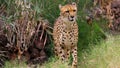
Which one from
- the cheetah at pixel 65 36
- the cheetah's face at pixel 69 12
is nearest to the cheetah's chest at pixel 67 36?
the cheetah at pixel 65 36

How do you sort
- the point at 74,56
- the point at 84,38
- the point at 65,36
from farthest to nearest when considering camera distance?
the point at 84,38 < the point at 65,36 < the point at 74,56

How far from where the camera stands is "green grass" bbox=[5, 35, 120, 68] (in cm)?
703

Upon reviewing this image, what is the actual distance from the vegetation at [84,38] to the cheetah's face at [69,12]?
344 mm

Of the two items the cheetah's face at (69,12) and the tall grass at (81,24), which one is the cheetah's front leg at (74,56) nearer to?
the tall grass at (81,24)

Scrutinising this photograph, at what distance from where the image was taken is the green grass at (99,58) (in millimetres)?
7027

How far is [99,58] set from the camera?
733 centimetres

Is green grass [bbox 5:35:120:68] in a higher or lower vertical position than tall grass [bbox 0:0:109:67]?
lower

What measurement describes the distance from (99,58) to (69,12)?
0.84 m

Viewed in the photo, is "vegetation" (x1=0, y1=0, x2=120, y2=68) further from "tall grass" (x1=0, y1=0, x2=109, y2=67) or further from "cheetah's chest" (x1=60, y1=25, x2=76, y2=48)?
"cheetah's chest" (x1=60, y1=25, x2=76, y2=48)

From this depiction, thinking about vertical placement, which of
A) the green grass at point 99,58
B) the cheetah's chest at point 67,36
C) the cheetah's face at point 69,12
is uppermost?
the cheetah's face at point 69,12

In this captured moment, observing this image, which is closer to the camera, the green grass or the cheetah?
the green grass

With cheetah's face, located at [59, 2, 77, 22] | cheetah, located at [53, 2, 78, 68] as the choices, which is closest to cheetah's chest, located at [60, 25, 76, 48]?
cheetah, located at [53, 2, 78, 68]

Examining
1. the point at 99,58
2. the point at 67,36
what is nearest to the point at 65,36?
the point at 67,36

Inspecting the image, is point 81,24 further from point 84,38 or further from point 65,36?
point 65,36
